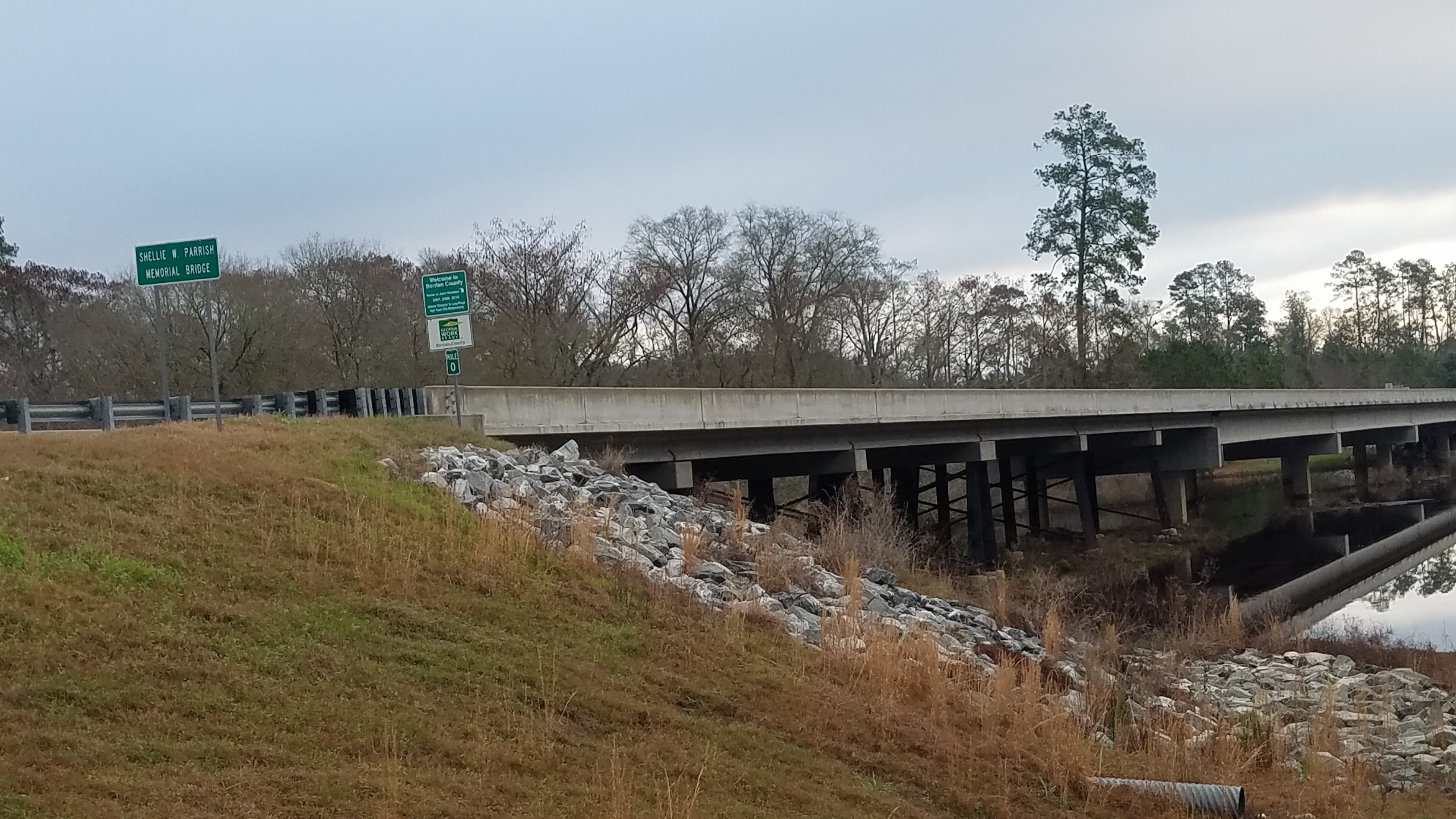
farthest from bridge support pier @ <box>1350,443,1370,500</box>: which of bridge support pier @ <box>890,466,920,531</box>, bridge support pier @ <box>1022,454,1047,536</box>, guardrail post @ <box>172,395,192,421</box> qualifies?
guardrail post @ <box>172,395,192,421</box>

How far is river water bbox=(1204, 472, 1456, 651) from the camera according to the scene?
24094 millimetres

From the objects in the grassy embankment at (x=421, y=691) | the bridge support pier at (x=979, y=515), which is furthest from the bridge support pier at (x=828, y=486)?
the grassy embankment at (x=421, y=691)

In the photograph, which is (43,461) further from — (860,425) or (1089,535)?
(1089,535)

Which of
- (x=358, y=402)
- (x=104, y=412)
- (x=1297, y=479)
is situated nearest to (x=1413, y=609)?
(x=358, y=402)

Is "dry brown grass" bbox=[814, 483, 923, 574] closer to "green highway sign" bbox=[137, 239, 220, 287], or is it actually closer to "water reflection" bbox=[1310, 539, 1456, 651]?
"water reflection" bbox=[1310, 539, 1456, 651]

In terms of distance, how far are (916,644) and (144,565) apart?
645 centimetres

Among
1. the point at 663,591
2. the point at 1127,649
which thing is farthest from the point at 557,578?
the point at 1127,649

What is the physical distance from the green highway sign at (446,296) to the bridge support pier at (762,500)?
1113 centimetres

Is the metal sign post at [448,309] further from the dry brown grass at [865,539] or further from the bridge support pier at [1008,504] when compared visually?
the bridge support pier at [1008,504]

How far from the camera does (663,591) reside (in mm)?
11023

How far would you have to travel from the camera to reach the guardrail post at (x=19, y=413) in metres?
15.5

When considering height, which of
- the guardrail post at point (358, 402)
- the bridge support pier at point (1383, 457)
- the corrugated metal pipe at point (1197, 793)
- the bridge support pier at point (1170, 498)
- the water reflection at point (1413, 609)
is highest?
the guardrail post at point (358, 402)

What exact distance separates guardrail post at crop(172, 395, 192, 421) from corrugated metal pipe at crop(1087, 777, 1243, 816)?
14.0 meters

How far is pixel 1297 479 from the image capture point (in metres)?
51.0
